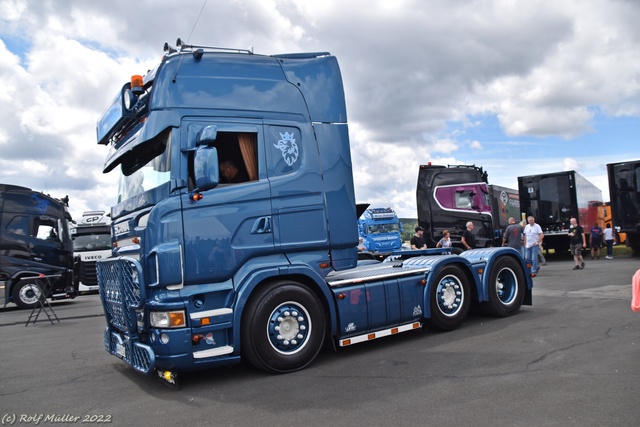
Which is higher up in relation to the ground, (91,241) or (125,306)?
(91,241)

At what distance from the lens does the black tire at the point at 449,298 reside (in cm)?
739

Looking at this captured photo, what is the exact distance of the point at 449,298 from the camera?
7.61 metres

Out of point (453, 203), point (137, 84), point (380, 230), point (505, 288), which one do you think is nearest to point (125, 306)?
point (137, 84)

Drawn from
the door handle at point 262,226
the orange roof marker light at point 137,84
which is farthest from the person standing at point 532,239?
the orange roof marker light at point 137,84

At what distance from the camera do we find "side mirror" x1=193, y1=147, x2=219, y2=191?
5270mm

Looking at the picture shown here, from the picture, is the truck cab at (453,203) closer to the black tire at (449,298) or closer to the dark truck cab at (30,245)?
the black tire at (449,298)

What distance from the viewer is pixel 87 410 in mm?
4957

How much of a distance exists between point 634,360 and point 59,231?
641 inches

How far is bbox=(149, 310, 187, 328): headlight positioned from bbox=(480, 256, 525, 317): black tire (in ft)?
16.3

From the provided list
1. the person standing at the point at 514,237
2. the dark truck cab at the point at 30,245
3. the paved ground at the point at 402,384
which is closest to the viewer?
the paved ground at the point at 402,384

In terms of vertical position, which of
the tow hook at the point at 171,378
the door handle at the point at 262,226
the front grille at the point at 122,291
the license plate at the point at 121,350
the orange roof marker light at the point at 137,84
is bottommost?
the tow hook at the point at 171,378

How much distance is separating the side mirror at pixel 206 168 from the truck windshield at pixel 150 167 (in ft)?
1.30

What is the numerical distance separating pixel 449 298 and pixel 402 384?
2.72 m

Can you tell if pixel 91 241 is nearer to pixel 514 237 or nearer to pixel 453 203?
pixel 453 203
